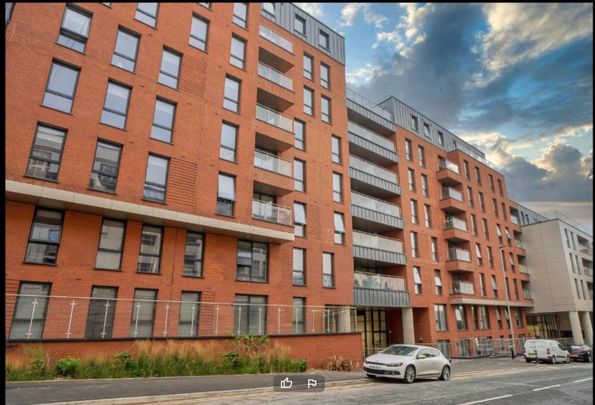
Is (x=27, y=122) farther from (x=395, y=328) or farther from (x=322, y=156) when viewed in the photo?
(x=395, y=328)

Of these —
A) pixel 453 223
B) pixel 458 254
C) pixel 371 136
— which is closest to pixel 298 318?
pixel 371 136

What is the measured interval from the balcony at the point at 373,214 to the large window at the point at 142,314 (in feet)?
51.1

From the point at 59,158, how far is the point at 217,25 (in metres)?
12.0

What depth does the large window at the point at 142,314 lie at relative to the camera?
15.8 metres

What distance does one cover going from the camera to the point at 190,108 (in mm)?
20203

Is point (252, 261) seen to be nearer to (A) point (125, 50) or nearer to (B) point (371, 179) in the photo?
(A) point (125, 50)

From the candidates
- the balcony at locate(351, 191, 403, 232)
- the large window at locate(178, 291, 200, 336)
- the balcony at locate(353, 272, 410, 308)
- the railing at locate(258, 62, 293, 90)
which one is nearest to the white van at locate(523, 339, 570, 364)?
the balcony at locate(353, 272, 410, 308)

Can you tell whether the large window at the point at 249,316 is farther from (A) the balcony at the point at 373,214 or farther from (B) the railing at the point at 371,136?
(B) the railing at the point at 371,136

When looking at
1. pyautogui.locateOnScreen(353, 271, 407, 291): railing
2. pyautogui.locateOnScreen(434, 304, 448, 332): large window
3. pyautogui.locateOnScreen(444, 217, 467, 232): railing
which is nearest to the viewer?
pyautogui.locateOnScreen(353, 271, 407, 291): railing

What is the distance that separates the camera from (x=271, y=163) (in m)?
22.6

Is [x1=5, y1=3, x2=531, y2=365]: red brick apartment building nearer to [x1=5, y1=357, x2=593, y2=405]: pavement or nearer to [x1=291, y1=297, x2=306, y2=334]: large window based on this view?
[x1=291, y1=297, x2=306, y2=334]: large window

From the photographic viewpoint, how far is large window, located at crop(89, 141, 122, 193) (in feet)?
54.2

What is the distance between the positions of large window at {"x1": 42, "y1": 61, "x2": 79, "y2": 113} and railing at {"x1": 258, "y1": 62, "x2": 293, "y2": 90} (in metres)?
10.5

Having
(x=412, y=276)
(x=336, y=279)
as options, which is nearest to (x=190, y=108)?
(x=336, y=279)
